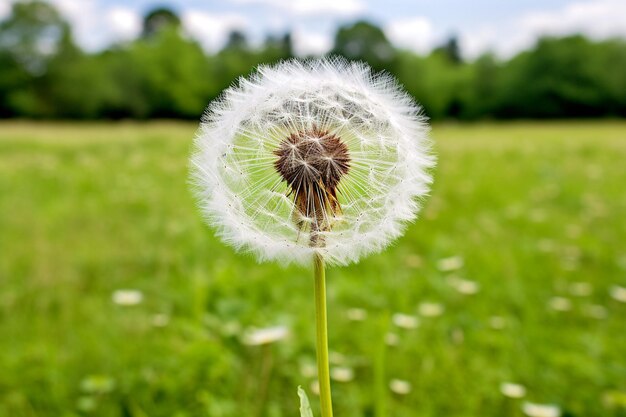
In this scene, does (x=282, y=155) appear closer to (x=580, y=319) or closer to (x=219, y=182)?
(x=219, y=182)

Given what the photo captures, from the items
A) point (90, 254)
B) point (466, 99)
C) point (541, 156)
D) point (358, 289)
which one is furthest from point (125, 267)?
point (466, 99)

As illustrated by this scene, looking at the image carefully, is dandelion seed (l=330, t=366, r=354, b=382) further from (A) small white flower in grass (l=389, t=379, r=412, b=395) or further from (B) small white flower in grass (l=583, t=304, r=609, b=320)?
(B) small white flower in grass (l=583, t=304, r=609, b=320)

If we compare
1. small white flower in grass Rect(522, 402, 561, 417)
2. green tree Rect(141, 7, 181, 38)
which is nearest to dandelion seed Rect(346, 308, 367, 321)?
small white flower in grass Rect(522, 402, 561, 417)

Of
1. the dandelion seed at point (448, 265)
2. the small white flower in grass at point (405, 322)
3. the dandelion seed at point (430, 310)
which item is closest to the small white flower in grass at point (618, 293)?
the dandelion seed at point (448, 265)

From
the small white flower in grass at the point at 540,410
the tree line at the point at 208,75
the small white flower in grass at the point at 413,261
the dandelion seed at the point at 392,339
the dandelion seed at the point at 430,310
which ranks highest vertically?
the small white flower in grass at the point at 540,410

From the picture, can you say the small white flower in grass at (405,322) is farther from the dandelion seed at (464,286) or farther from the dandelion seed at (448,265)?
the dandelion seed at (448,265)

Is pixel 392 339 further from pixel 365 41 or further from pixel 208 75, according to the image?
pixel 208 75
